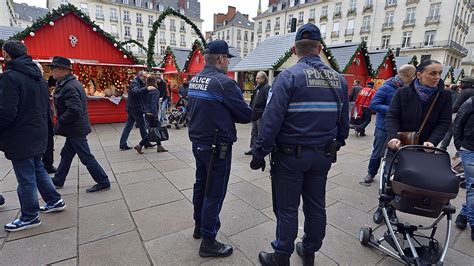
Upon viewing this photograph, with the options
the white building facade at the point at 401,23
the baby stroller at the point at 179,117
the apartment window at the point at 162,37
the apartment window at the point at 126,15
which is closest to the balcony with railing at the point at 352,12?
the white building facade at the point at 401,23

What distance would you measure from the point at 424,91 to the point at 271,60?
8009 millimetres

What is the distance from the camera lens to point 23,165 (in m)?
2.60

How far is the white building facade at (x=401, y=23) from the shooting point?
33.7 m

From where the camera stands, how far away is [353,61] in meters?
13.0

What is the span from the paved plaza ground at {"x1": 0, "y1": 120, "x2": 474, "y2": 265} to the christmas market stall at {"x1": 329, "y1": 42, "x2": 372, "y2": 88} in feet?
31.1

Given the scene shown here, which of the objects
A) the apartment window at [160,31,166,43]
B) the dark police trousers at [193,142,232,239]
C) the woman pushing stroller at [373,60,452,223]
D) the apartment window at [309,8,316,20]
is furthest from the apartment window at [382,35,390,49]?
the dark police trousers at [193,142,232,239]

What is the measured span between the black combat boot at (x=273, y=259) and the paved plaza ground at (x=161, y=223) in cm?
12

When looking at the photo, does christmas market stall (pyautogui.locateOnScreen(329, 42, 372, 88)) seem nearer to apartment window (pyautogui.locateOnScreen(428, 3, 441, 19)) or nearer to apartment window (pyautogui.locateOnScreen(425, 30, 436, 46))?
apartment window (pyautogui.locateOnScreen(425, 30, 436, 46))

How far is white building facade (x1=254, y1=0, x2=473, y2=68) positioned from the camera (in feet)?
Result: 111

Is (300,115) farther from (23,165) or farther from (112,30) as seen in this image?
(112,30)

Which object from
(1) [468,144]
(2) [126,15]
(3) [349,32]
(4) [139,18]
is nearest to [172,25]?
(4) [139,18]

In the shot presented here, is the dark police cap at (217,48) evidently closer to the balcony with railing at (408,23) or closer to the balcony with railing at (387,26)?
the balcony with railing at (408,23)

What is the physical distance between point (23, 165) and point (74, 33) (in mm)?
7462

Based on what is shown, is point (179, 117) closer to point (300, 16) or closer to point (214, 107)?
point (214, 107)
